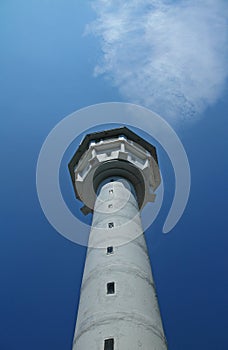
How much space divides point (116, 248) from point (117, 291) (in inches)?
133

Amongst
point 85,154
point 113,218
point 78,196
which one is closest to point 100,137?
point 85,154

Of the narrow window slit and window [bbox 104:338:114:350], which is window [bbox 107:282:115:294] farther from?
window [bbox 104:338:114:350]

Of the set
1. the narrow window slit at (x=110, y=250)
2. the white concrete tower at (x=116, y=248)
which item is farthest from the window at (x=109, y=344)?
the narrow window slit at (x=110, y=250)

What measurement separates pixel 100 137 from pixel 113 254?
1513 cm

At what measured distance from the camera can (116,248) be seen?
20.2 metres

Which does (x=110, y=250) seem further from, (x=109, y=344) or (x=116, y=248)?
(x=109, y=344)

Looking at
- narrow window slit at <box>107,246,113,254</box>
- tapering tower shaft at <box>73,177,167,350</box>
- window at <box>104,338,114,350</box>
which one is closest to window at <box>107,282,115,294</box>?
tapering tower shaft at <box>73,177,167,350</box>

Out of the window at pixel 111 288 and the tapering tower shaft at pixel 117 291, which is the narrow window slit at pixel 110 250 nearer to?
the tapering tower shaft at pixel 117 291

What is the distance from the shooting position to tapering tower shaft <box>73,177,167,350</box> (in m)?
14.8

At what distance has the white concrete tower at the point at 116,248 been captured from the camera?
1522 centimetres

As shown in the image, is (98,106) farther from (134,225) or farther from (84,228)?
(134,225)

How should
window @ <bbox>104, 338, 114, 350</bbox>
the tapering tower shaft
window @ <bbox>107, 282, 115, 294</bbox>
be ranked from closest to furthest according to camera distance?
window @ <bbox>104, 338, 114, 350</bbox> → the tapering tower shaft → window @ <bbox>107, 282, 115, 294</bbox>

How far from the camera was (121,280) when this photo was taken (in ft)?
58.4

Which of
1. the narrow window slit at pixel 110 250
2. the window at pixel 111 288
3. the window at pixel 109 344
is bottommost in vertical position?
the window at pixel 109 344
